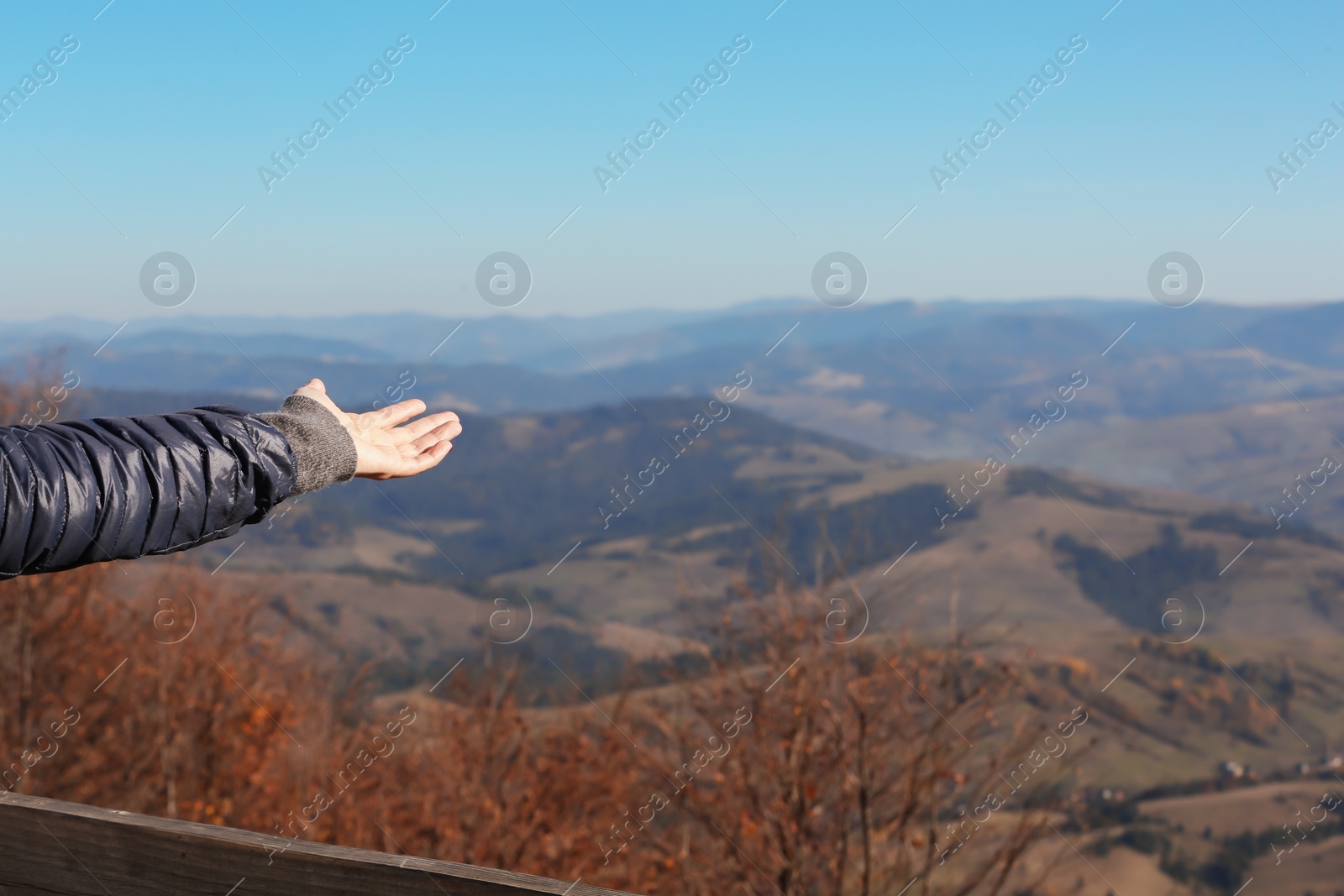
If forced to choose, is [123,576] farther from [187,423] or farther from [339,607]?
[339,607]

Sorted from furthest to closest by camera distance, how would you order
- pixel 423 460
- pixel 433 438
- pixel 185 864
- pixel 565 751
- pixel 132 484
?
pixel 565 751
pixel 433 438
pixel 423 460
pixel 185 864
pixel 132 484

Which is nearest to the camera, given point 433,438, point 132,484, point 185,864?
point 132,484

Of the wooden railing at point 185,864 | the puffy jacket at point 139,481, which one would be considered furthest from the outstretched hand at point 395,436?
the wooden railing at point 185,864

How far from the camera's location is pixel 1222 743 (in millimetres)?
74625

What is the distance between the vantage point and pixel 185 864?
1858 mm

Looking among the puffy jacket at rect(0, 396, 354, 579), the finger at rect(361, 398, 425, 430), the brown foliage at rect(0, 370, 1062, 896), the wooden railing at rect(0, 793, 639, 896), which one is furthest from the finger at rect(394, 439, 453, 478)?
the brown foliage at rect(0, 370, 1062, 896)

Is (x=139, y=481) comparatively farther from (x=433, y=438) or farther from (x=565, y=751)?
(x=565, y=751)

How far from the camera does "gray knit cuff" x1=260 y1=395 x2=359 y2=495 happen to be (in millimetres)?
1839

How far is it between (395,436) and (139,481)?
706 millimetres

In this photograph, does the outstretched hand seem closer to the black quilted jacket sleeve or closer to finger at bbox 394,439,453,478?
finger at bbox 394,439,453,478

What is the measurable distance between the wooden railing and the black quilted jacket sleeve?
0.58 meters

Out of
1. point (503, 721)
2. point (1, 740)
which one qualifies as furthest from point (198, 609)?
point (503, 721)

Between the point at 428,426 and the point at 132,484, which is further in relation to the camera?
the point at 428,426

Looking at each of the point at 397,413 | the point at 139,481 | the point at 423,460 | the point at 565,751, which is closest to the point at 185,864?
the point at 139,481
